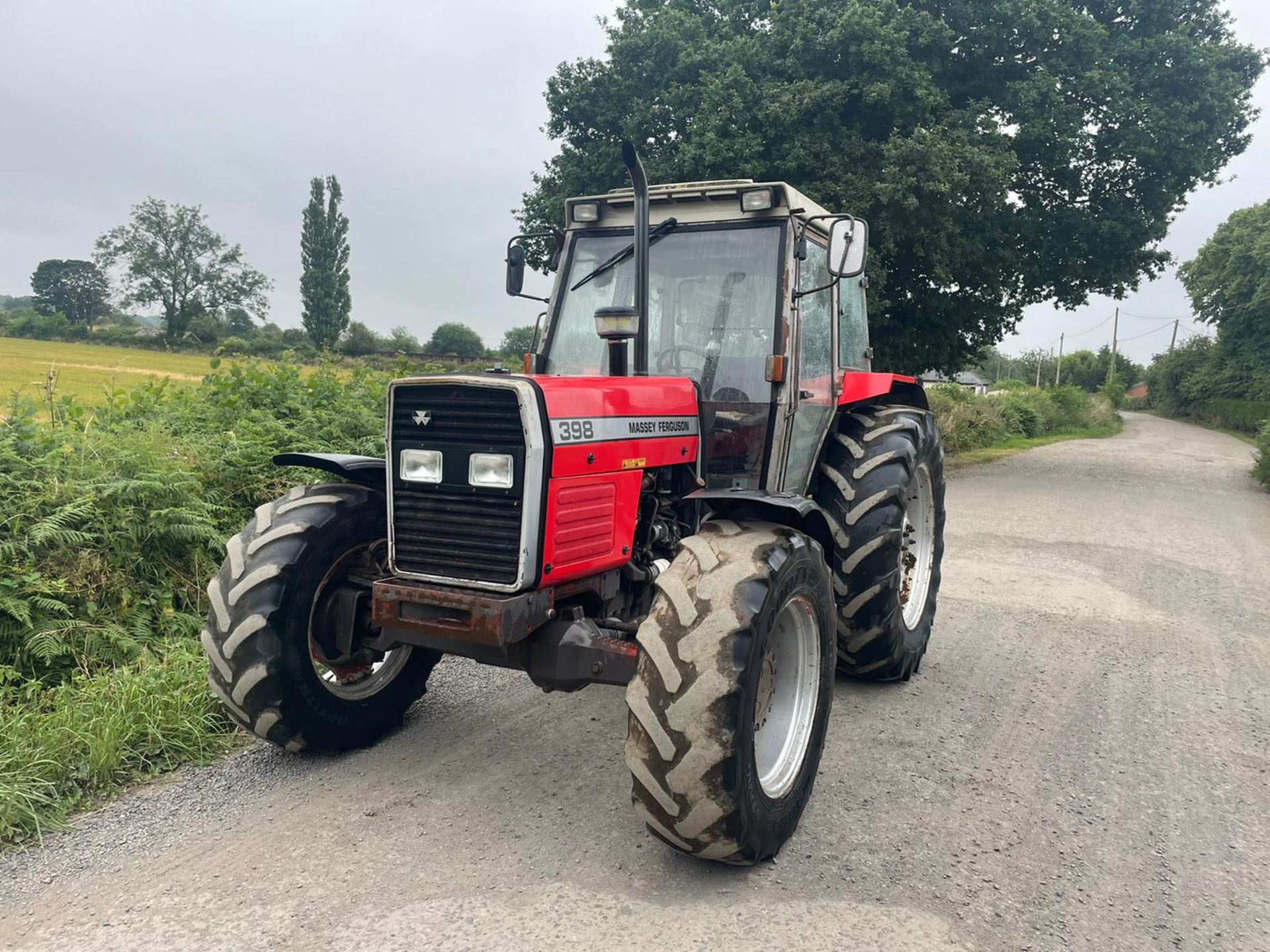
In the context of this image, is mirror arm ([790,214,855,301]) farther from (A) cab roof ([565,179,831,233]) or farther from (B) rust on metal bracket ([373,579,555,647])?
(B) rust on metal bracket ([373,579,555,647])

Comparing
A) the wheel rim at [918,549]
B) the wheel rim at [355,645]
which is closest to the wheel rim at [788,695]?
the wheel rim at [355,645]

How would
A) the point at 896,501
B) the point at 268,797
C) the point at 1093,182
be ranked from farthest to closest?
1. the point at 1093,182
2. the point at 896,501
3. the point at 268,797

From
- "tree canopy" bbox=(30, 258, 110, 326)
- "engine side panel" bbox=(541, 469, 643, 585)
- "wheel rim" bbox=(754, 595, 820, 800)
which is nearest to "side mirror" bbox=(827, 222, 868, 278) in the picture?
"engine side panel" bbox=(541, 469, 643, 585)

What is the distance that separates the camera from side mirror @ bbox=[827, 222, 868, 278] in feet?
12.8

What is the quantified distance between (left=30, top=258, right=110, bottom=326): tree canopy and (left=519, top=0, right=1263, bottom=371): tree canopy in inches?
1690

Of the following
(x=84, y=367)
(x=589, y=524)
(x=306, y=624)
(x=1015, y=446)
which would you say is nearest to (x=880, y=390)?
(x=589, y=524)

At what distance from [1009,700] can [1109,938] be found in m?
2.05

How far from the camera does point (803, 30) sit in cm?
1322

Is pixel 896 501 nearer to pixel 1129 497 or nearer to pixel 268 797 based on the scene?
pixel 268 797

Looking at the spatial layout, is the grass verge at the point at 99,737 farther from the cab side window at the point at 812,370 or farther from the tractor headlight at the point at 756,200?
the tractor headlight at the point at 756,200

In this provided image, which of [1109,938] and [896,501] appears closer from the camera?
[1109,938]

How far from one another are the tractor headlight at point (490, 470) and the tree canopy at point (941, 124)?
1088 cm

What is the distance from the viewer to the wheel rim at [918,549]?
17.5ft

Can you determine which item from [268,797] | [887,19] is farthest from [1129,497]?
[268,797]
